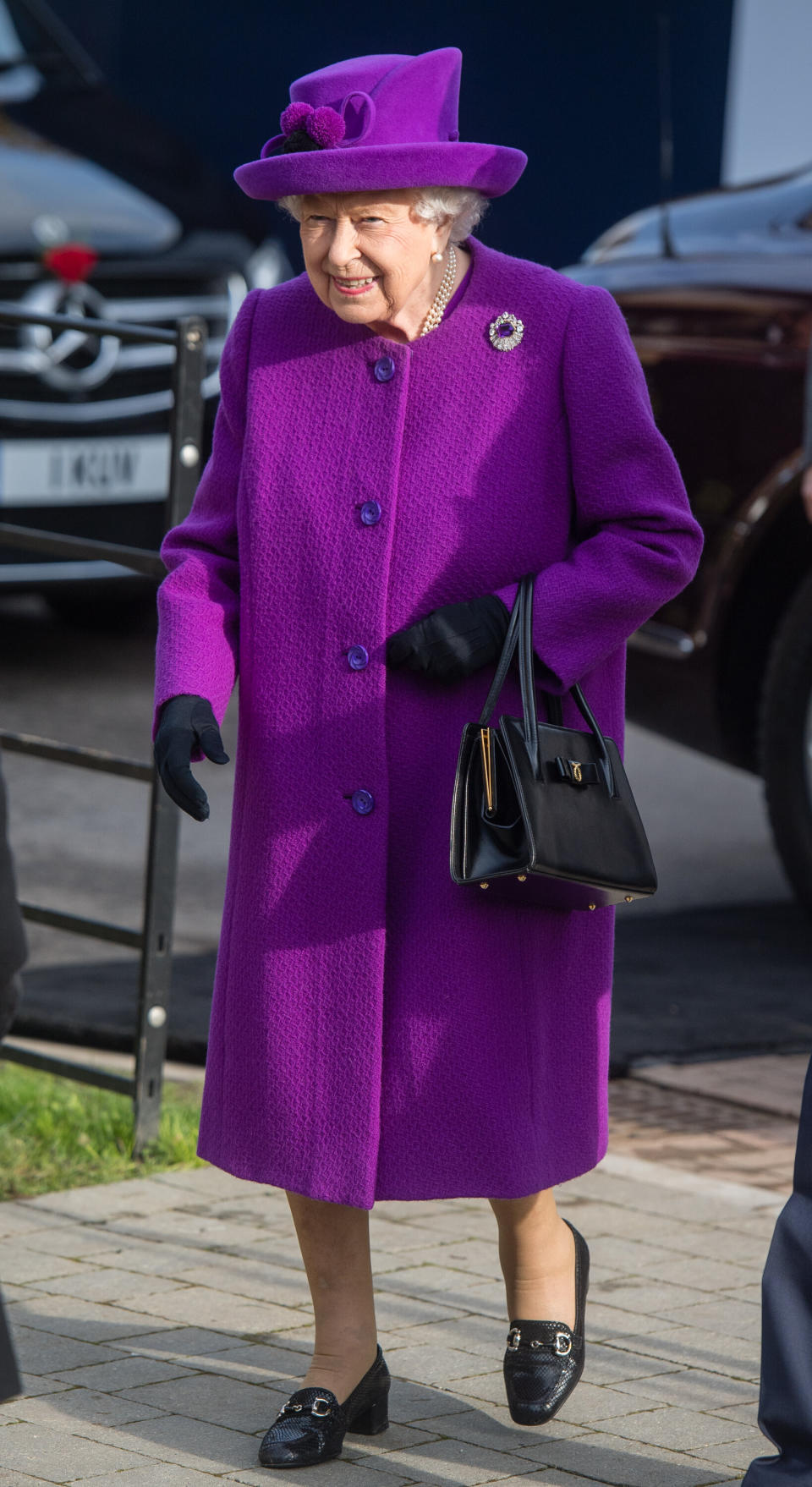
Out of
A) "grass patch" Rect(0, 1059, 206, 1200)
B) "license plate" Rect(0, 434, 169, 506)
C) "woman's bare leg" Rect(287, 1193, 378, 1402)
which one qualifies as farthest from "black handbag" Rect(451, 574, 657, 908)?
"license plate" Rect(0, 434, 169, 506)

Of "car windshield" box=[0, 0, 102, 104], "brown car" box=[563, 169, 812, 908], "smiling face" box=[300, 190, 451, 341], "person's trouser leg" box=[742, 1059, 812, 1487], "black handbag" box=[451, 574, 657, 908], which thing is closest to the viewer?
"person's trouser leg" box=[742, 1059, 812, 1487]

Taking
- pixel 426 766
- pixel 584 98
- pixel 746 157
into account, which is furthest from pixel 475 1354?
pixel 584 98

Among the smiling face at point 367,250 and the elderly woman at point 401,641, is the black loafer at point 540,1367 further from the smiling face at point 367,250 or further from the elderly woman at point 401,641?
the smiling face at point 367,250

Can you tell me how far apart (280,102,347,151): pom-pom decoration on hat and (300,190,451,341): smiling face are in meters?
0.07

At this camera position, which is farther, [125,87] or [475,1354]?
[125,87]

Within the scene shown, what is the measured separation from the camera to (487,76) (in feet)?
30.8

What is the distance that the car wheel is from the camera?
575 centimetres

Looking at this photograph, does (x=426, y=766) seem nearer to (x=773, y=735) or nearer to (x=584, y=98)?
(x=773, y=735)

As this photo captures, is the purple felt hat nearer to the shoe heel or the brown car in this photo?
the shoe heel

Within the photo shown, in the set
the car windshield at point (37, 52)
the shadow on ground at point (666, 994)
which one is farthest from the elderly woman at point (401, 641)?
the car windshield at point (37, 52)

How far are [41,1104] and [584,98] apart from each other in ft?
19.4

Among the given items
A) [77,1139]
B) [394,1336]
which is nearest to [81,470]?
[77,1139]

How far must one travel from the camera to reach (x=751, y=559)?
228 inches

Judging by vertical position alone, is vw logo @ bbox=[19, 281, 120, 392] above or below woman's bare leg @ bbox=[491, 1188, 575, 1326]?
above
